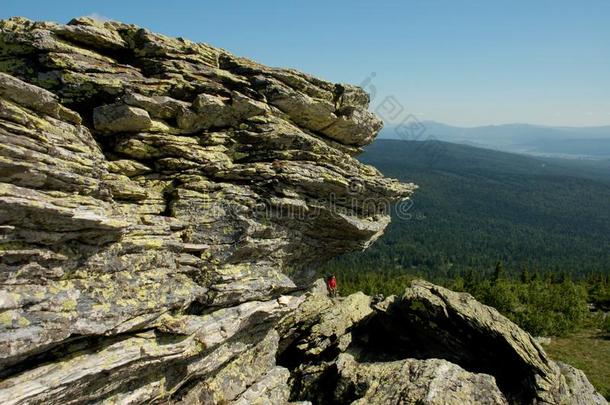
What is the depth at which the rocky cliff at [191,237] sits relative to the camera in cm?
1570

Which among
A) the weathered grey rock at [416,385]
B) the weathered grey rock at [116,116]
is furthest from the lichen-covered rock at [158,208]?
the weathered grey rock at [416,385]

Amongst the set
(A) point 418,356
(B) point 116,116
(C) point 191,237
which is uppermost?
(B) point 116,116

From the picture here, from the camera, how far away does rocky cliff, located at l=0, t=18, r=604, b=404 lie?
1570 cm

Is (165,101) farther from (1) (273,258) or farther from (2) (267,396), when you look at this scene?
(2) (267,396)

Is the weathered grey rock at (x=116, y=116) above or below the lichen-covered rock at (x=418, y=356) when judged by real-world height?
above

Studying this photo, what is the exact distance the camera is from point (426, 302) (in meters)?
31.2

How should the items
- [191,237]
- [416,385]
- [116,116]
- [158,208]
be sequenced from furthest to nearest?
[416,385], [191,237], [158,208], [116,116]

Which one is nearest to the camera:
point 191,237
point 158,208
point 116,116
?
point 116,116

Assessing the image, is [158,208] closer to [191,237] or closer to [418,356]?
[191,237]

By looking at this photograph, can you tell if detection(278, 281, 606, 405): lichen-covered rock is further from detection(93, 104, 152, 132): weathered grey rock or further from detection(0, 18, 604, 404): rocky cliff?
detection(93, 104, 152, 132): weathered grey rock

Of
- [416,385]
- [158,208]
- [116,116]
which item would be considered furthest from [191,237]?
[416,385]

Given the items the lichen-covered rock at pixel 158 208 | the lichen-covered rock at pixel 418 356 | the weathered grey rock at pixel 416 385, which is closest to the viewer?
the lichen-covered rock at pixel 158 208

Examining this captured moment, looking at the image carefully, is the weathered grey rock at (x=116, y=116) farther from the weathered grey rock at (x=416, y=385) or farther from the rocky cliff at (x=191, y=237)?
the weathered grey rock at (x=416, y=385)

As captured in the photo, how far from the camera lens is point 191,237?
2130cm
